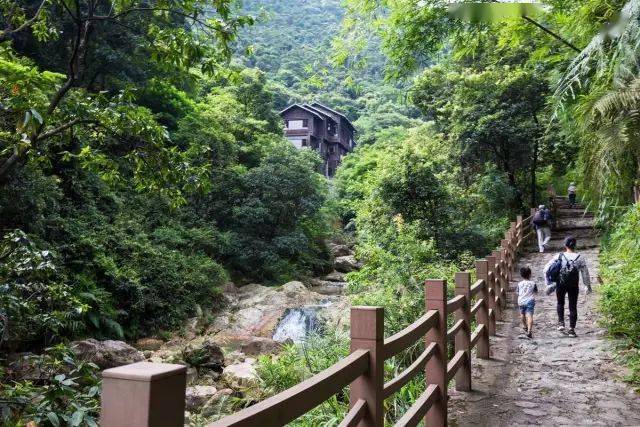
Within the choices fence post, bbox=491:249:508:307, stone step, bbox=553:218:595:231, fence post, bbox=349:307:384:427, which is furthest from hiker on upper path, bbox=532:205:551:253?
fence post, bbox=349:307:384:427

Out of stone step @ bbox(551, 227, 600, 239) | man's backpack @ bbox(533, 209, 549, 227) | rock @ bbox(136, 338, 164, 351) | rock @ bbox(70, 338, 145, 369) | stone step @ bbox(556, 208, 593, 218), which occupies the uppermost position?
stone step @ bbox(556, 208, 593, 218)

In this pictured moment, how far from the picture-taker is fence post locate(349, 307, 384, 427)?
8.34 feet

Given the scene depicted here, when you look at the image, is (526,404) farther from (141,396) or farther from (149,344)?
(149,344)

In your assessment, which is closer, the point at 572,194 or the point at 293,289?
the point at 293,289

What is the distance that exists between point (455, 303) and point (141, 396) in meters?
4.27

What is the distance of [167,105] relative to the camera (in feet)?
78.6

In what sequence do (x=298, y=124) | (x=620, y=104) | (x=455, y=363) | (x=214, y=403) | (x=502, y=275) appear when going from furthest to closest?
(x=298, y=124)
(x=502, y=275)
(x=214, y=403)
(x=620, y=104)
(x=455, y=363)

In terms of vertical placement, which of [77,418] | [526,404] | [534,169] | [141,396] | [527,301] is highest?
[534,169]

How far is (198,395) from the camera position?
9.55 m

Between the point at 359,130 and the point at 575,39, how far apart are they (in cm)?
4640

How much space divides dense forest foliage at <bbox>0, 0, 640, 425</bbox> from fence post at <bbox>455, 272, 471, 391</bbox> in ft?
2.50

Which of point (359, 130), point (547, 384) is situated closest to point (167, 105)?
point (547, 384)

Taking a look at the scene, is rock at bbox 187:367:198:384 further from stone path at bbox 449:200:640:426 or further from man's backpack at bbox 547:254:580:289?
man's backpack at bbox 547:254:580:289

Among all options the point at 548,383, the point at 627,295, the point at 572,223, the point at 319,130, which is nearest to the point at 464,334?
the point at 548,383
